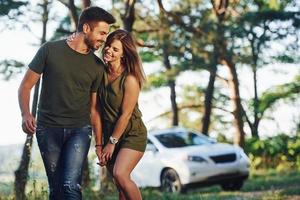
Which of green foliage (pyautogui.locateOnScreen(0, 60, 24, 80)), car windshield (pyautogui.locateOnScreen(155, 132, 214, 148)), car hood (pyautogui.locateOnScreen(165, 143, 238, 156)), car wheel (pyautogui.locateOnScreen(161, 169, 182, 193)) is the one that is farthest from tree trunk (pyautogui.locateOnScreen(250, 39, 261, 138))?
green foliage (pyautogui.locateOnScreen(0, 60, 24, 80))

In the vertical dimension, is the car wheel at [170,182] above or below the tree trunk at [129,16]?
below

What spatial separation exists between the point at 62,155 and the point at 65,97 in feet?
1.49

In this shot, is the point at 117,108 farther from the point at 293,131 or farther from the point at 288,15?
the point at 293,131

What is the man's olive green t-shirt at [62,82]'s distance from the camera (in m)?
4.79

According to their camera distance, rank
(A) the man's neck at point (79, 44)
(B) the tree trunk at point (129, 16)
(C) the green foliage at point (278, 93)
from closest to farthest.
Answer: (A) the man's neck at point (79, 44)
(B) the tree trunk at point (129, 16)
(C) the green foliage at point (278, 93)

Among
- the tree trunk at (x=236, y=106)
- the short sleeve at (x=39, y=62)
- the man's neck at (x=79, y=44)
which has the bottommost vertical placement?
the short sleeve at (x=39, y=62)

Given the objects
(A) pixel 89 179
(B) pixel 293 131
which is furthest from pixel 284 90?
(A) pixel 89 179

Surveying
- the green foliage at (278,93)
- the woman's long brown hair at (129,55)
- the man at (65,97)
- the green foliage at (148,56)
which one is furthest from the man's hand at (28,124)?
the green foliage at (148,56)

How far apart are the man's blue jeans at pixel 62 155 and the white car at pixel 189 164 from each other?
354 inches

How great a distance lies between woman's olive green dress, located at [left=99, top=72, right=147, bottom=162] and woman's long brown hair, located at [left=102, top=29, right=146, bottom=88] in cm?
8

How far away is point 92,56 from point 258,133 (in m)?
24.7

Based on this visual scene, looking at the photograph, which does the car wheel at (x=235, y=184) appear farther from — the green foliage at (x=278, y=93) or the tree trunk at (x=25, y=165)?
the green foliage at (x=278, y=93)

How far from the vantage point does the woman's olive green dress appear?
16.8 ft

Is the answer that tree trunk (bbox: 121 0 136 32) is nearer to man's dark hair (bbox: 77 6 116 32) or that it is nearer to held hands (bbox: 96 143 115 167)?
held hands (bbox: 96 143 115 167)
